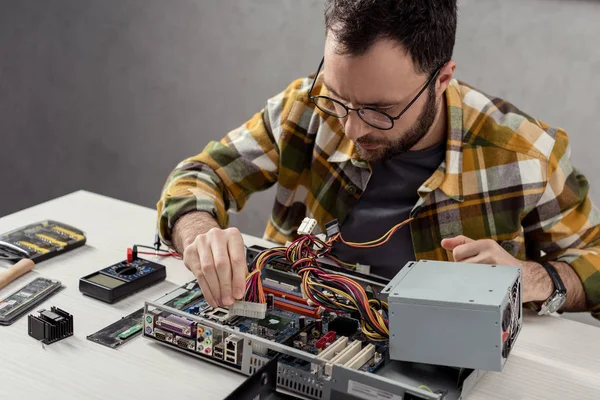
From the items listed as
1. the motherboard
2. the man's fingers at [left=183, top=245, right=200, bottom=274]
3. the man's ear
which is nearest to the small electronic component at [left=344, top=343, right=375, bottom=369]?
the motherboard

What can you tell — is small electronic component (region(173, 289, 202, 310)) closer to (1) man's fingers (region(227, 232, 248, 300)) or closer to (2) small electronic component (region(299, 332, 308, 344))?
(1) man's fingers (region(227, 232, 248, 300))

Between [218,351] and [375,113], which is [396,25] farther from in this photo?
[218,351]

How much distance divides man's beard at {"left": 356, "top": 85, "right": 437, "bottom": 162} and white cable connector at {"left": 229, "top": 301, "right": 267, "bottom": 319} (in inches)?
17.6

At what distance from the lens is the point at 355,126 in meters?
1.51

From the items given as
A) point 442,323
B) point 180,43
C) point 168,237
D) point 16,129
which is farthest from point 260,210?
point 442,323

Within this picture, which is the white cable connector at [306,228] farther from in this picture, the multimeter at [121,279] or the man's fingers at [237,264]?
the multimeter at [121,279]

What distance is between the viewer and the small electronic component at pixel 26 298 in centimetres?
143

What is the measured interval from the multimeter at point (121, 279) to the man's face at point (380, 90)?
1.71ft

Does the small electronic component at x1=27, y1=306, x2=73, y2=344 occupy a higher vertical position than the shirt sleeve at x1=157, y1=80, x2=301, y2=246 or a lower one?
lower

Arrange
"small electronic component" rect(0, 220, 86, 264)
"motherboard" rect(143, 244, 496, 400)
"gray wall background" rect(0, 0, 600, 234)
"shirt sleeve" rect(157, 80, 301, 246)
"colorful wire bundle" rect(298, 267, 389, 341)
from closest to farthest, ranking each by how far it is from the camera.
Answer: "motherboard" rect(143, 244, 496, 400) → "colorful wire bundle" rect(298, 267, 389, 341) → "small electronic component" rect(0, 220, 86, 264) → "shirt sleeve" rect(157, 80, 301, 246) → "gray wall background" rect(0, 0, 600, 234)

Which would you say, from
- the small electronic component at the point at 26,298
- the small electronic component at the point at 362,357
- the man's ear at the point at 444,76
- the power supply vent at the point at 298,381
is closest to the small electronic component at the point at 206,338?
the power supply vent at the point at 298,381

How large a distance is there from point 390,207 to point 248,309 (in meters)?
0.57

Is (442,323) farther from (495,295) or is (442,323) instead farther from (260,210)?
(260,210)

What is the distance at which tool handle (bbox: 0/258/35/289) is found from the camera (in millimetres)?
1537
